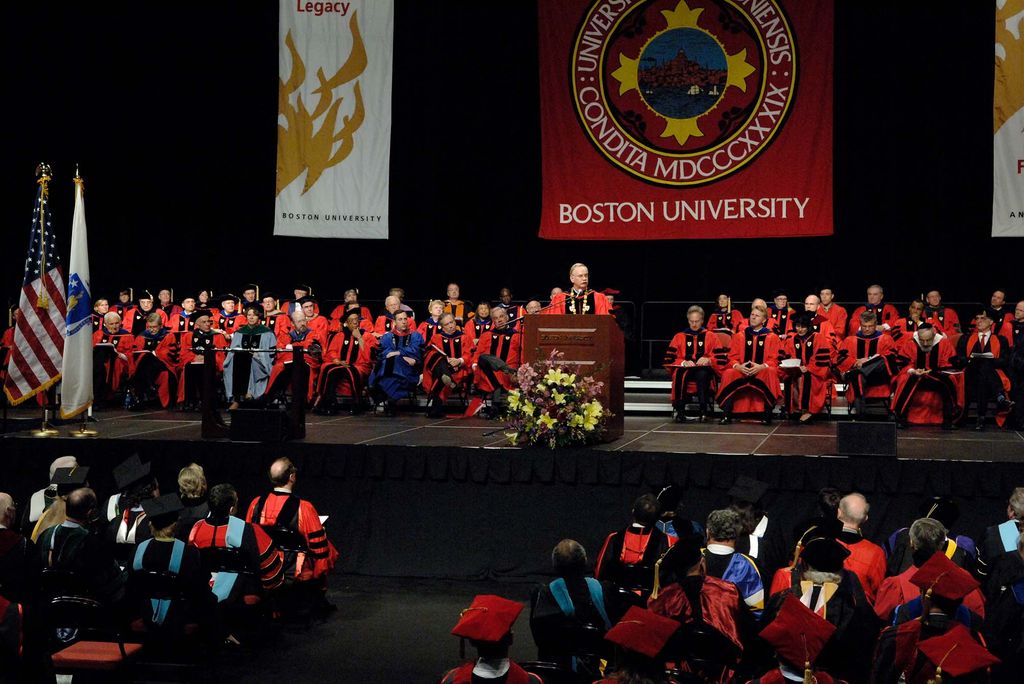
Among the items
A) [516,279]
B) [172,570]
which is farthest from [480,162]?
[172,570]

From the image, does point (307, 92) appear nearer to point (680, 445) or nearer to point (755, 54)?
point (755, 54)

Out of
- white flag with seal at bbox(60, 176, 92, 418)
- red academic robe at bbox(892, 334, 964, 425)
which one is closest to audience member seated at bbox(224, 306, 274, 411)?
white flag with seal at bbox(60, 176, 92, 418)

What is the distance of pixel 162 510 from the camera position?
17.9 ft

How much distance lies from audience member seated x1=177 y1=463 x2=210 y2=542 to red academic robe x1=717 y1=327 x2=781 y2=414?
21.4 feet

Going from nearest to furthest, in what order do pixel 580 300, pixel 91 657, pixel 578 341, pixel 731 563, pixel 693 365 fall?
pixel 731 563, pixel 91 657, pixel 578 341, pixel 580 300, pixel 693 365

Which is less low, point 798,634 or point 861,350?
point 861,350

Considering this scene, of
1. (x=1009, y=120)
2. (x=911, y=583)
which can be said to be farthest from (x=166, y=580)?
(x=1009, y=120)

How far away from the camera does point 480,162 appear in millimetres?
15430

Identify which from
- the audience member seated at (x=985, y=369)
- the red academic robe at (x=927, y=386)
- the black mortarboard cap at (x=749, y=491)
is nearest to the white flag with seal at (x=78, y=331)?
the black mortarboard cap at (x=749, y=491)

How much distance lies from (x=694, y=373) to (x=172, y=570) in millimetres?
7438

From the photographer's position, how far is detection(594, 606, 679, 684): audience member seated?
3709 millimetres

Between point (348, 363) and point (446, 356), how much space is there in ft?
3.75

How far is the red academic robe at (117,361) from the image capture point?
13.4 metres

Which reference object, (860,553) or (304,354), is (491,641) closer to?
(860,553)
